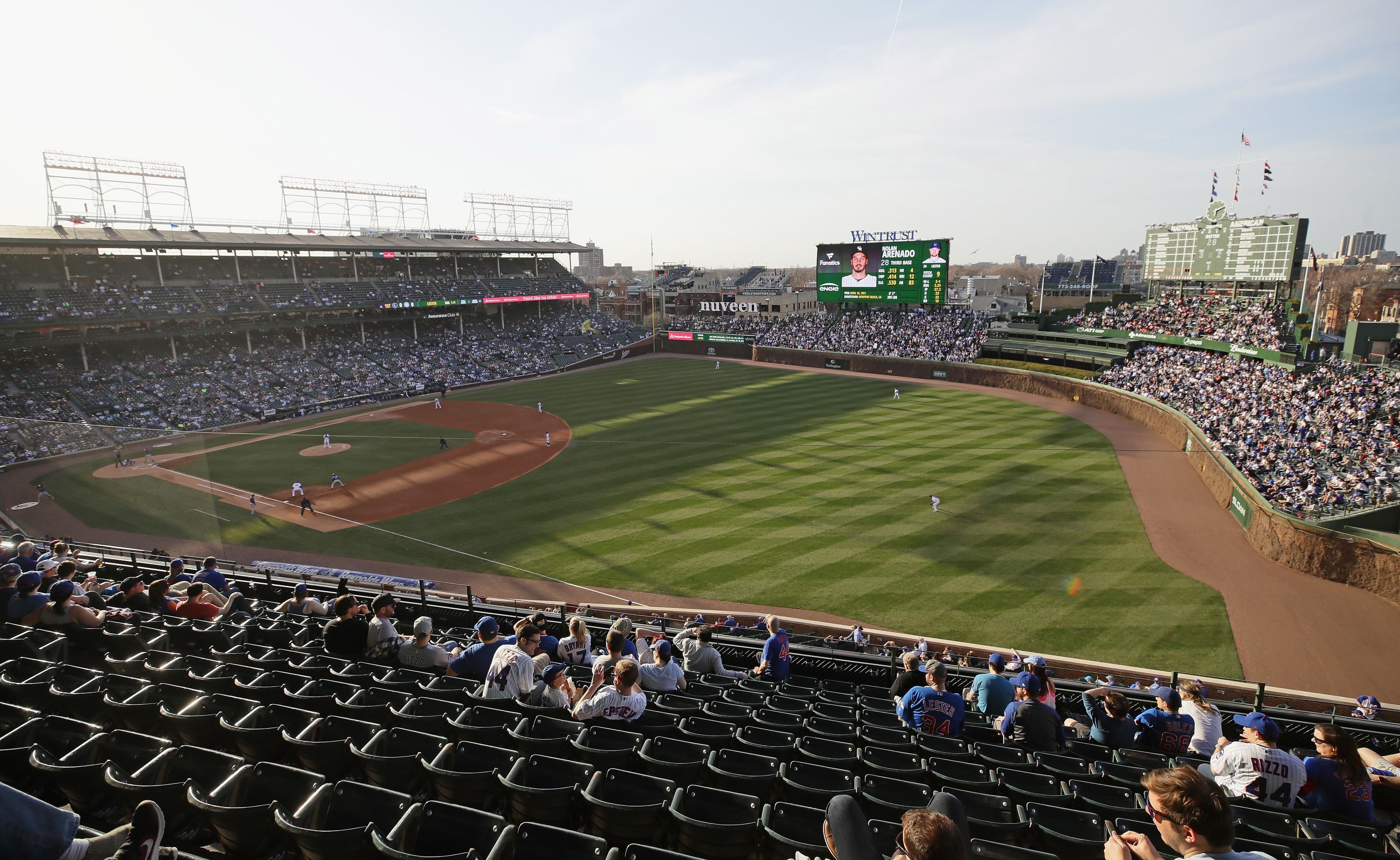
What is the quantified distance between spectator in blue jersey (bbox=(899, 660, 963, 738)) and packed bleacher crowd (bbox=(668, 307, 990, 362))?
181 feet

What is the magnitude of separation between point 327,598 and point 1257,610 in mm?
24237

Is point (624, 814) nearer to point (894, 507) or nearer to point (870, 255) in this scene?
point (894, 507)

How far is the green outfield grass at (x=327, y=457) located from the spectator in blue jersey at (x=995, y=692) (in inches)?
1240

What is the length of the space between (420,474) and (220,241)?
39181 mm

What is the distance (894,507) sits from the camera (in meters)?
27.5

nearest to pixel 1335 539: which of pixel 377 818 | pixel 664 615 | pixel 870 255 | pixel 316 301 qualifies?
pixel 664 615

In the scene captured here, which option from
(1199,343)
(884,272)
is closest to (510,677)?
(1199,343)

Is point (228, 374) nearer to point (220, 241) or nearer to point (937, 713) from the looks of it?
point (220, 241)

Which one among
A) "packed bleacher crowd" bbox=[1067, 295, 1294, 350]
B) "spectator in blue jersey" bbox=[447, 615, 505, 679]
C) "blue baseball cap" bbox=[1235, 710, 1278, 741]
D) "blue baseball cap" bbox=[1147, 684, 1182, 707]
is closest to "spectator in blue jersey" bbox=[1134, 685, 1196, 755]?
"blue baseball cap" bbox=[1147, 684, 1182, 707]

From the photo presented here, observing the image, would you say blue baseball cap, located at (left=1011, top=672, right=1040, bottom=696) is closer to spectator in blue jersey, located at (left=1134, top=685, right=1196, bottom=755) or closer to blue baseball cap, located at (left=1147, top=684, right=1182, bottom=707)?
spectator in blue jersey, located at (left=1134, top=685, right=1196, bottom=755)

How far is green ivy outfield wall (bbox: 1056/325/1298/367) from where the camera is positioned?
37.3 metres

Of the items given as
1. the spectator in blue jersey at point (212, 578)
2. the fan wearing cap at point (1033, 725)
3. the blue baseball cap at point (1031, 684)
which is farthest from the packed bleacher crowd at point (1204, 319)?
the spectator in blue jersey at point (212, 578)

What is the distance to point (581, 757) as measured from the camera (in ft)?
19.2

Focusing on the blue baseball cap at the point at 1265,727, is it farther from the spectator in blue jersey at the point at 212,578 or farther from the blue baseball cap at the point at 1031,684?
the spectator in blue jersey at the point at 212,578
